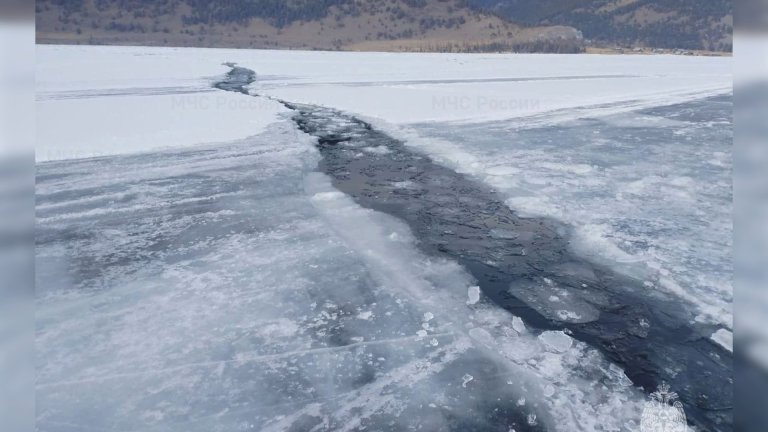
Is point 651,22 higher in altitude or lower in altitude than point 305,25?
higher

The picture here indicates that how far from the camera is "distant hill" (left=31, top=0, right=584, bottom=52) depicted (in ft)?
252

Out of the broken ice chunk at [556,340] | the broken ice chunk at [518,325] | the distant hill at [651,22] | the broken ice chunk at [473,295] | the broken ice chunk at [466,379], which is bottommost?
the broken ice chunk at [466,379]

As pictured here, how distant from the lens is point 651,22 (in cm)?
12244

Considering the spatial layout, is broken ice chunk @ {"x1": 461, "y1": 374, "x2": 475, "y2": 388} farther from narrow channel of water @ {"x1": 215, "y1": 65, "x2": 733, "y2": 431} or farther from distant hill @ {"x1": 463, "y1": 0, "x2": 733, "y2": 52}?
distant hill @ {"x1": 463, "y1": 0, "x2": 733, "y2": 52}

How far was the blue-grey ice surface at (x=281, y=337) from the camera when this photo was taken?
2465 millimetres

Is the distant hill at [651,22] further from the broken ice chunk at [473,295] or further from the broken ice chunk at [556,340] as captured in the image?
the broken ice chunk at [556,340]

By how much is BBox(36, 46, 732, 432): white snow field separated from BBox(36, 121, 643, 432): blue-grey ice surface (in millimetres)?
13

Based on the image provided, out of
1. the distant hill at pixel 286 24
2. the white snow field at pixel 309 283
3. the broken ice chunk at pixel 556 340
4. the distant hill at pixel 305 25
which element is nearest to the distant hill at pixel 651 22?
the distant hill at pixel 305 25

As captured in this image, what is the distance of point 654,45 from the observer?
358 ft

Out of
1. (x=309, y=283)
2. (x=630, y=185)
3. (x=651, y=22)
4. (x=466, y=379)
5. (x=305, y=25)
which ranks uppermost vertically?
(x=651, y=22)

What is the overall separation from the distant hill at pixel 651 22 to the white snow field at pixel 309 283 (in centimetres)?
8799

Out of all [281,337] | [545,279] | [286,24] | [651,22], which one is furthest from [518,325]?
[651,22]

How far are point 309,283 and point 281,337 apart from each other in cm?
73

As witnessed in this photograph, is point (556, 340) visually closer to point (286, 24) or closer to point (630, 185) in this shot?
point (630, 185)
